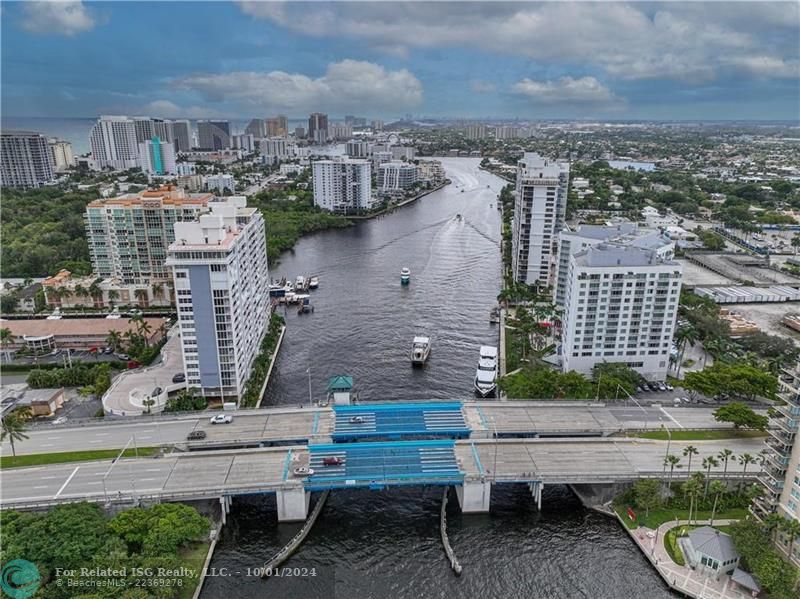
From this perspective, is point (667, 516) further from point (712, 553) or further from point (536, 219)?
point (536, 219)

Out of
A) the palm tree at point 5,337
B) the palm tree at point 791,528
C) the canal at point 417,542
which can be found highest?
the palm tree at point 791,528

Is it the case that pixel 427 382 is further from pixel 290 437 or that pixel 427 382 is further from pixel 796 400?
pixel 796 400

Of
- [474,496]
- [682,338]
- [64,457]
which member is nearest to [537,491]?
[474,496]

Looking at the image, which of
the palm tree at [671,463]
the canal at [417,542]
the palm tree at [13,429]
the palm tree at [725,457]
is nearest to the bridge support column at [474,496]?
the canal at [417,542]

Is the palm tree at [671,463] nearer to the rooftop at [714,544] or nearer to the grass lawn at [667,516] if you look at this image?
the grass lawn at [667,516]

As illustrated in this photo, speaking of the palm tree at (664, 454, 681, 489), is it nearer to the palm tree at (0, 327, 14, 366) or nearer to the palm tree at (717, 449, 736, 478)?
the palm tree at (717, 449, 736, 478)

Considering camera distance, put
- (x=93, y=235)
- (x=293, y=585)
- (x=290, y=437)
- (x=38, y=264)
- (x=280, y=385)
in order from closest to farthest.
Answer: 1. (x=293, y=585)
2. (x=290, y=437)
3. (x=280, y=385)
4. (x=93, y=235)
5. (x=38, y=264)

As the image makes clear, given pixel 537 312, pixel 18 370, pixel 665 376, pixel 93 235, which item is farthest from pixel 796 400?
pixel 93 235
